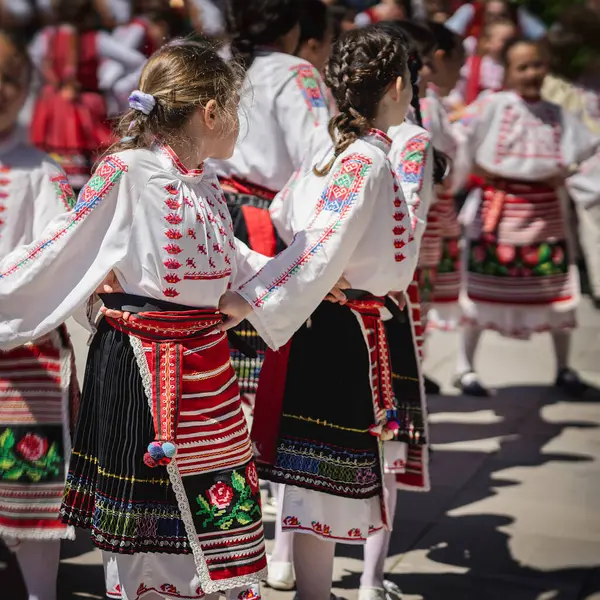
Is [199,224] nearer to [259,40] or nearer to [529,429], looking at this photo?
[259,40]

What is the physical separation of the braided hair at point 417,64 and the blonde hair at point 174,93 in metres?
0.84

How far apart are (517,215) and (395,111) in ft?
9.78

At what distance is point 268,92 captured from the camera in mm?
4043

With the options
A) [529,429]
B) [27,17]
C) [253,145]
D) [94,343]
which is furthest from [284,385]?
[27,17]

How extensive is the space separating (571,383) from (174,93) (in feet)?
13.3

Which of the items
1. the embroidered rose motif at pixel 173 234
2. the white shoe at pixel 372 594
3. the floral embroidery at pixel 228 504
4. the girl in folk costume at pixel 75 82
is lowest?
the girl in folk costume at pixel 75 82

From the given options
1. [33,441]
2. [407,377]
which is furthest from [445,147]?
[33,441]

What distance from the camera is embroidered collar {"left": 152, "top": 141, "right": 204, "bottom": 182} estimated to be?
2.71 m

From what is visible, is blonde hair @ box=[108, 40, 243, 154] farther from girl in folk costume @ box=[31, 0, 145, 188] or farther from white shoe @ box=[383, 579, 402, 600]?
girl in folk costume @ box=[31, 0, 145, 188]

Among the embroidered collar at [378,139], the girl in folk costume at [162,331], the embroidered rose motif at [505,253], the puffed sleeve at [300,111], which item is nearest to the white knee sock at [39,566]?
the girl in folk costume at [162,331]

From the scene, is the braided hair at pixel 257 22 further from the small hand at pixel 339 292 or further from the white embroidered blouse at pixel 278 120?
the small hand at pixel 339 292

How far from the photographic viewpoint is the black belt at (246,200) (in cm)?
405

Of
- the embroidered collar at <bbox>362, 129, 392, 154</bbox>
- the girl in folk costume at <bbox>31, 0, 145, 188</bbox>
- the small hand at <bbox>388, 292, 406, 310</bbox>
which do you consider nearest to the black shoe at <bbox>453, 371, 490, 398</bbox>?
the small hand at <bbox>388, 292, 406, 310</bbox>

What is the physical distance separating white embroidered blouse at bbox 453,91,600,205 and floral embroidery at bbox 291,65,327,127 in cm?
191
